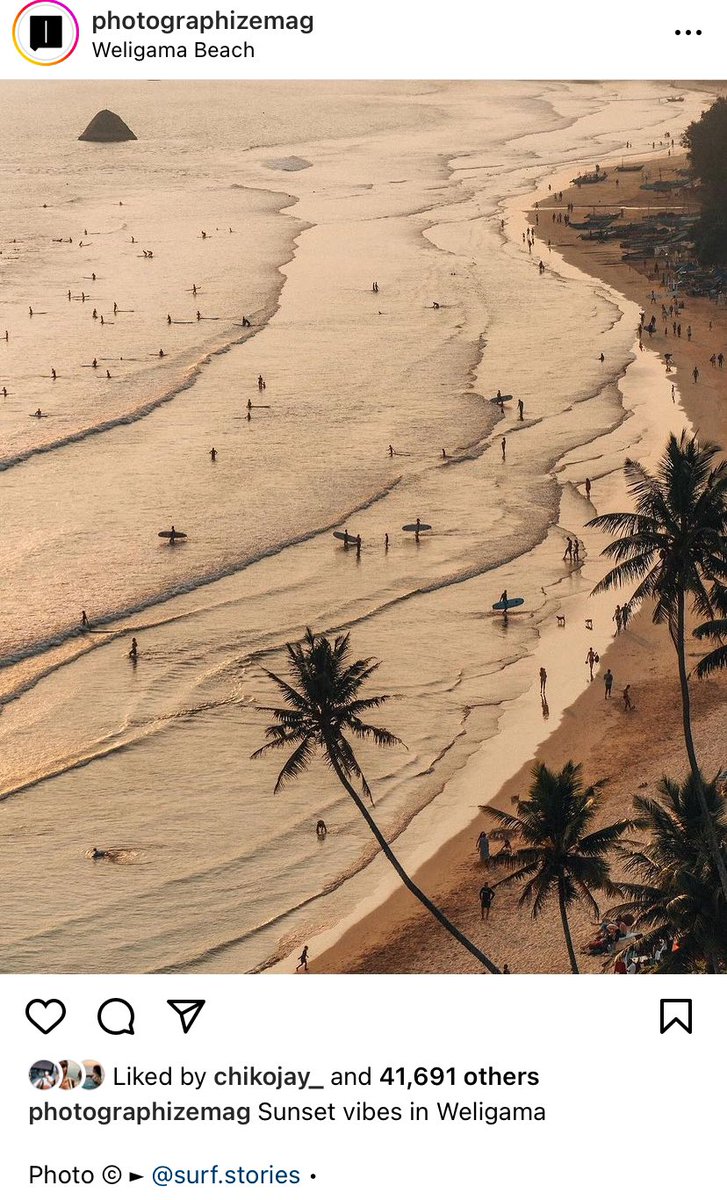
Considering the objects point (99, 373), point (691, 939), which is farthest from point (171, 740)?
point (99, 373)

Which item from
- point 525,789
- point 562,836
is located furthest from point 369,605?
point 562,836
